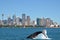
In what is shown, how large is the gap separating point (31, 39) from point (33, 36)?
113 inches

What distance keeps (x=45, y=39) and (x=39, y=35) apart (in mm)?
2533

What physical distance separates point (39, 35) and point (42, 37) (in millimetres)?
935

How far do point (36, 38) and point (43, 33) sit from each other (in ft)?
7.22

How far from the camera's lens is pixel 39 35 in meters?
83.3

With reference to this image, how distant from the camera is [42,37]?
83438 millimetres

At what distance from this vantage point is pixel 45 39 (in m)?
81.4

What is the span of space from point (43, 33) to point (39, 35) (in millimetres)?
1214

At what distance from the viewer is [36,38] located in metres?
83.1

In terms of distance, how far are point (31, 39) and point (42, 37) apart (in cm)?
341

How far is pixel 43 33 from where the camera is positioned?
8288 centimetres

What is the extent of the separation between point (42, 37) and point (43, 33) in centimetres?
121

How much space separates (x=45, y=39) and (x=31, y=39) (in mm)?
3489

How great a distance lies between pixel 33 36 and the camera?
8431 cm
